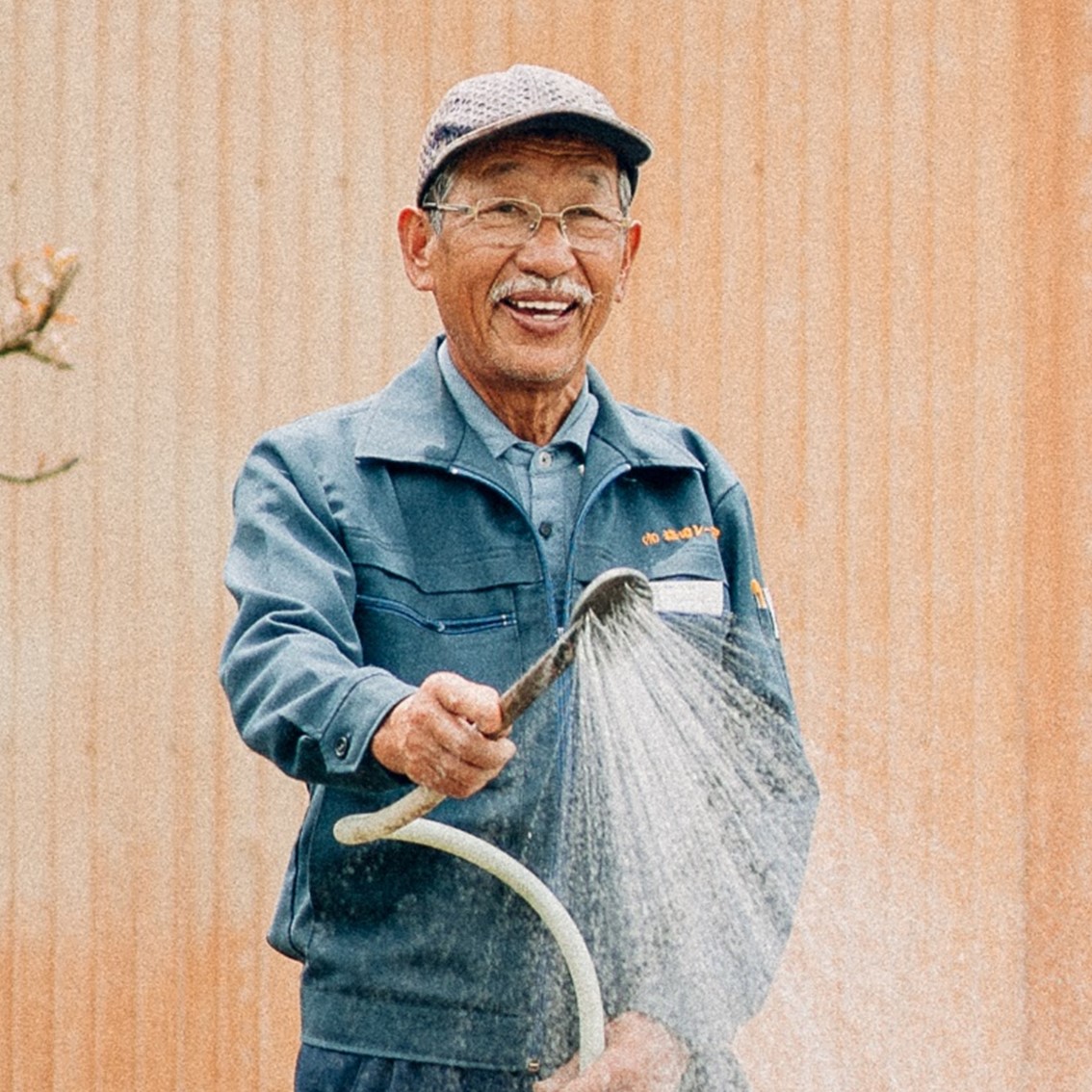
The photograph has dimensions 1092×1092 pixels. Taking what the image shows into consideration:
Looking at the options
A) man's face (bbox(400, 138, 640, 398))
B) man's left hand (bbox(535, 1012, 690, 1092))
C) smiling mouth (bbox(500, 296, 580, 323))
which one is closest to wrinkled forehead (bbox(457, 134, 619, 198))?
man's face (bbox(400, 138, 640, 398))

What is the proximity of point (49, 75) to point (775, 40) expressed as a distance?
1.61 m

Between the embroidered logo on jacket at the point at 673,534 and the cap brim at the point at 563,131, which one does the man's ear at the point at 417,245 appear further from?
the embroidered logo on jacket at the point at 673,534

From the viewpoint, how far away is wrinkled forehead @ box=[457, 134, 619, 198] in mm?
2564

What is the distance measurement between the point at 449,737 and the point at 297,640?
326mm

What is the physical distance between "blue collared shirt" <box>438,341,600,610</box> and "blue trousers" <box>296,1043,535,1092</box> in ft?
1.91

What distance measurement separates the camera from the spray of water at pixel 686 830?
8.39ft

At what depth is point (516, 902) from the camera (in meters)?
2.51

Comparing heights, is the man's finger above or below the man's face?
below

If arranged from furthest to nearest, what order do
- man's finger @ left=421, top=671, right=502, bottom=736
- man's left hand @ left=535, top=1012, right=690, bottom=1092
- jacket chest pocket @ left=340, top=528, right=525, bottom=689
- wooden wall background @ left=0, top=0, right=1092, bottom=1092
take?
wooden wall background @ left=0, top=0, right=1092, bottom=1092 < jacket chest pocket @ left=340, top=528, right=525, bottom=689 < man's left hand @ left=535, top=1012, right=690, bottom=1092 < man's finger @ left=421, top=671, right=502, bottom=736

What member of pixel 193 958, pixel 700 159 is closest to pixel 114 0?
pixel 700 159

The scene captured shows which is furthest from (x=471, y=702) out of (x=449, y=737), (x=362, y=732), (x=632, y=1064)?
(x=632, y=1064)

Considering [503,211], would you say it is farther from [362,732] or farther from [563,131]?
[362,732]

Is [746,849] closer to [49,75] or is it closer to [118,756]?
[118,756]

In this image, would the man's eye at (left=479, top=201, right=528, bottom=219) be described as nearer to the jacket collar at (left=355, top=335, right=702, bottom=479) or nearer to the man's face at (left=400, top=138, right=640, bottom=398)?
the man's face at (left=400, top=138, right=640, bottom=398)
